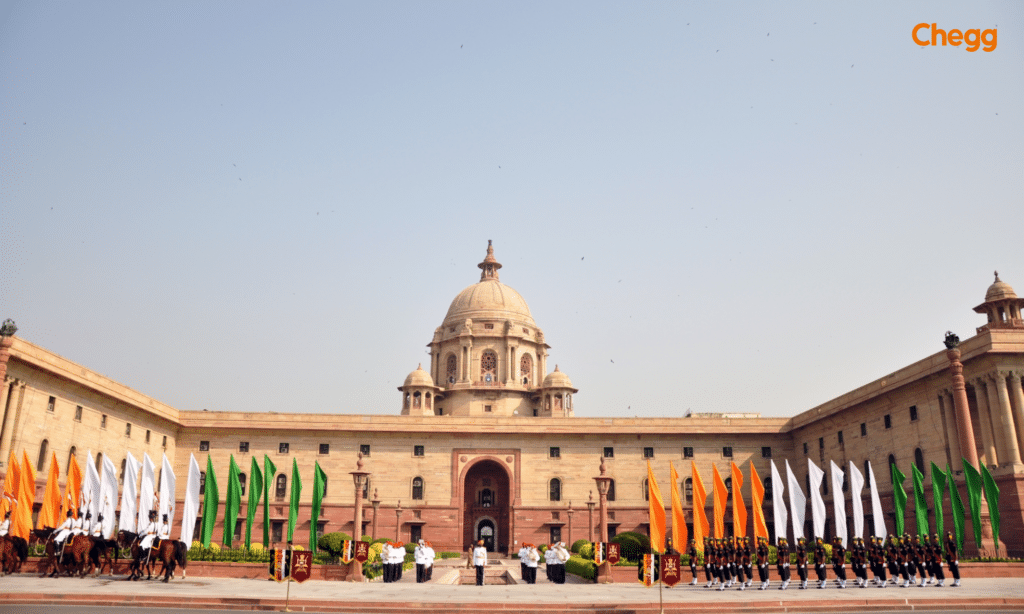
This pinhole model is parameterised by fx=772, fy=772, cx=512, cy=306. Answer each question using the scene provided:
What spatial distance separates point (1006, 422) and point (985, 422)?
106cm

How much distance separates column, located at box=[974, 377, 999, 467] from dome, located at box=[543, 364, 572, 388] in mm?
31400

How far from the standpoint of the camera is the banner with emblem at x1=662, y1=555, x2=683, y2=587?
1878cm

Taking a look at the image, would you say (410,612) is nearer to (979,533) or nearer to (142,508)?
(142,508)

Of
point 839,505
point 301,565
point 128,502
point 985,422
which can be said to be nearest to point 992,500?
point 839,505

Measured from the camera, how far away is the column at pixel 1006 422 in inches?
1205

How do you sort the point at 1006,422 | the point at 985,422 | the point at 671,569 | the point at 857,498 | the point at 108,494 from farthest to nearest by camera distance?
1. the point at 985,422
2. the point at 1006,422
3. the point at 857,498
4. the point at 108,494
5. the point at 671,569

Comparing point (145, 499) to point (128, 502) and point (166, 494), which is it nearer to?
point (166, 494)

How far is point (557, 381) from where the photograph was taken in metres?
60.0

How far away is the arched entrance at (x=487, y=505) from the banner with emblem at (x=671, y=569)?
30.7 metres

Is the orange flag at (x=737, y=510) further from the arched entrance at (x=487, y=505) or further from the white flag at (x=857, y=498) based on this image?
the arched entrance at (x=487, y=505)

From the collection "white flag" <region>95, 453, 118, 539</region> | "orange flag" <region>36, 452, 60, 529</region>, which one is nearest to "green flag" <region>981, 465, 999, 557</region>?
"white flag" <region>95, 453, 118, 539</region>

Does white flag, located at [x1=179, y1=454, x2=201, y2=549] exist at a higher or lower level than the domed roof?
lower

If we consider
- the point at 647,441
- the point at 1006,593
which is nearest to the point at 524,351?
the point at 647,441

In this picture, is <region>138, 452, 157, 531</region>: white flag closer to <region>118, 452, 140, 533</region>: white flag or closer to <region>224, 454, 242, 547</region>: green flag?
<region>118, 452, 140, 533</region>: white flag
